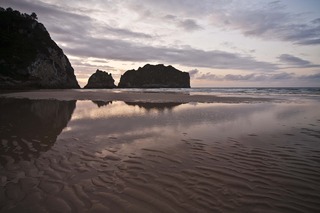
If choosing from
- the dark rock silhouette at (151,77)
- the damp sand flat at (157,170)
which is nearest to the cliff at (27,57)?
the damp sand flat at (157,170)

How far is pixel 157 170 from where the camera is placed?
5434mm

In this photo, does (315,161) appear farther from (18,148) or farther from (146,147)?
(18,148)

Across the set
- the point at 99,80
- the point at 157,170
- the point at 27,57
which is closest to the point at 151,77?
the point at 99,80

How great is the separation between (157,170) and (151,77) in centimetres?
18676

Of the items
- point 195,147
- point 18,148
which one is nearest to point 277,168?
point 195,147

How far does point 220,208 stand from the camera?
3.77 meters

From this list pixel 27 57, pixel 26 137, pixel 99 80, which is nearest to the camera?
pixel 26 137

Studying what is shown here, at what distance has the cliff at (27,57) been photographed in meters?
57.7

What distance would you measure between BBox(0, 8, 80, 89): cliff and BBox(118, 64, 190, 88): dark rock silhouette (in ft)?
300

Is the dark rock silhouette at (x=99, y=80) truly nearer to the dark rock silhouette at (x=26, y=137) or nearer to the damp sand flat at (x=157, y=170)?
the dark rock silhouette at (x=26, y=137)

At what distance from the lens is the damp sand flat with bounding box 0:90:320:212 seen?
3.90 meters

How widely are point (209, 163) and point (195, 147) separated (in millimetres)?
1475

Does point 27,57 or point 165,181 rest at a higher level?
point 27,57

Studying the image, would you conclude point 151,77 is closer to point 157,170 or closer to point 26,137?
point 26,137
